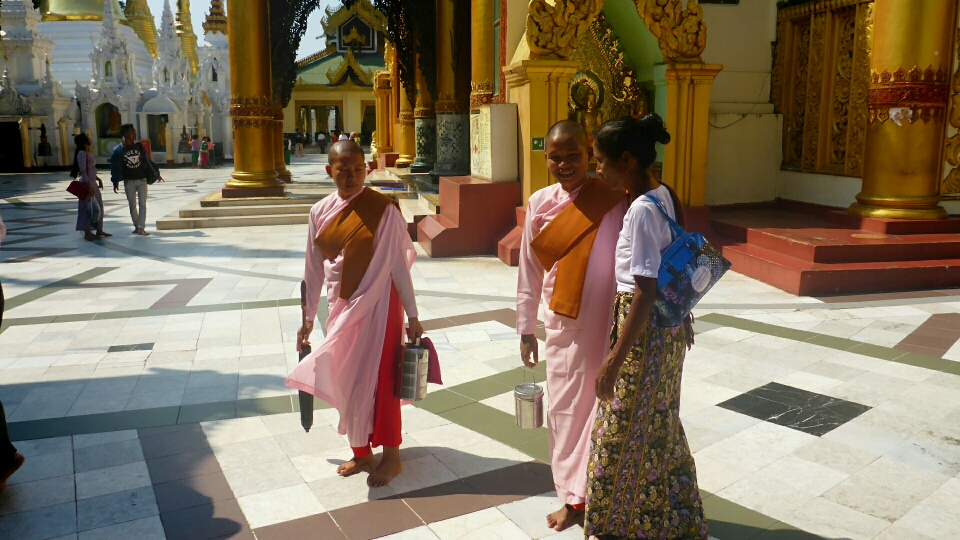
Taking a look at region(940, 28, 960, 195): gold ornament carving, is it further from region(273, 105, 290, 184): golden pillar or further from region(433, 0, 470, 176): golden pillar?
region(273, 105, 290, 184): golden pillar

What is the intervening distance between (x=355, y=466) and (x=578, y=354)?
132 centimetres

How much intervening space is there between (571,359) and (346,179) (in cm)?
130

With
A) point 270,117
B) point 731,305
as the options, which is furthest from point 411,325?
point 270,117

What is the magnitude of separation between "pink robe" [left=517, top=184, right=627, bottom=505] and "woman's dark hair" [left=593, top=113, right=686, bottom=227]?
284 millimetres

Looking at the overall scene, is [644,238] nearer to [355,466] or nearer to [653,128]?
[653,128]

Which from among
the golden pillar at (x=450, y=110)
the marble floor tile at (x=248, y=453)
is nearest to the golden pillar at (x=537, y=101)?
the golden pillar at (x=450, y=110)

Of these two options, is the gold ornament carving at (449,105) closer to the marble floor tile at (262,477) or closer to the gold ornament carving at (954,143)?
the gold ornament carving at (954,143)

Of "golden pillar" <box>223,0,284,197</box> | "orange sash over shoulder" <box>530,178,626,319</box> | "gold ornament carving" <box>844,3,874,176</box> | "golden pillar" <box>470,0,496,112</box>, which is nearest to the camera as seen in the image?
"orange sash over shoulder" <box>530,178,626,319</box>

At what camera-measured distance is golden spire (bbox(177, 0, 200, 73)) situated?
41.8 metres

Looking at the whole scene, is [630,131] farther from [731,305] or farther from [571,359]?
[731,305]

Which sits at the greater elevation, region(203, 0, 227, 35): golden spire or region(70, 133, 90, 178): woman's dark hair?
region(203, 0, 227, 35): golden spire

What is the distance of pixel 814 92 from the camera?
32.2ft

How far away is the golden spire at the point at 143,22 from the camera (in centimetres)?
4088

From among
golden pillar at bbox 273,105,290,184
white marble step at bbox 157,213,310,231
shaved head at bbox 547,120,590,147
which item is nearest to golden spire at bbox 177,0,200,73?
golden pillar at bbox 273,105,290,184
